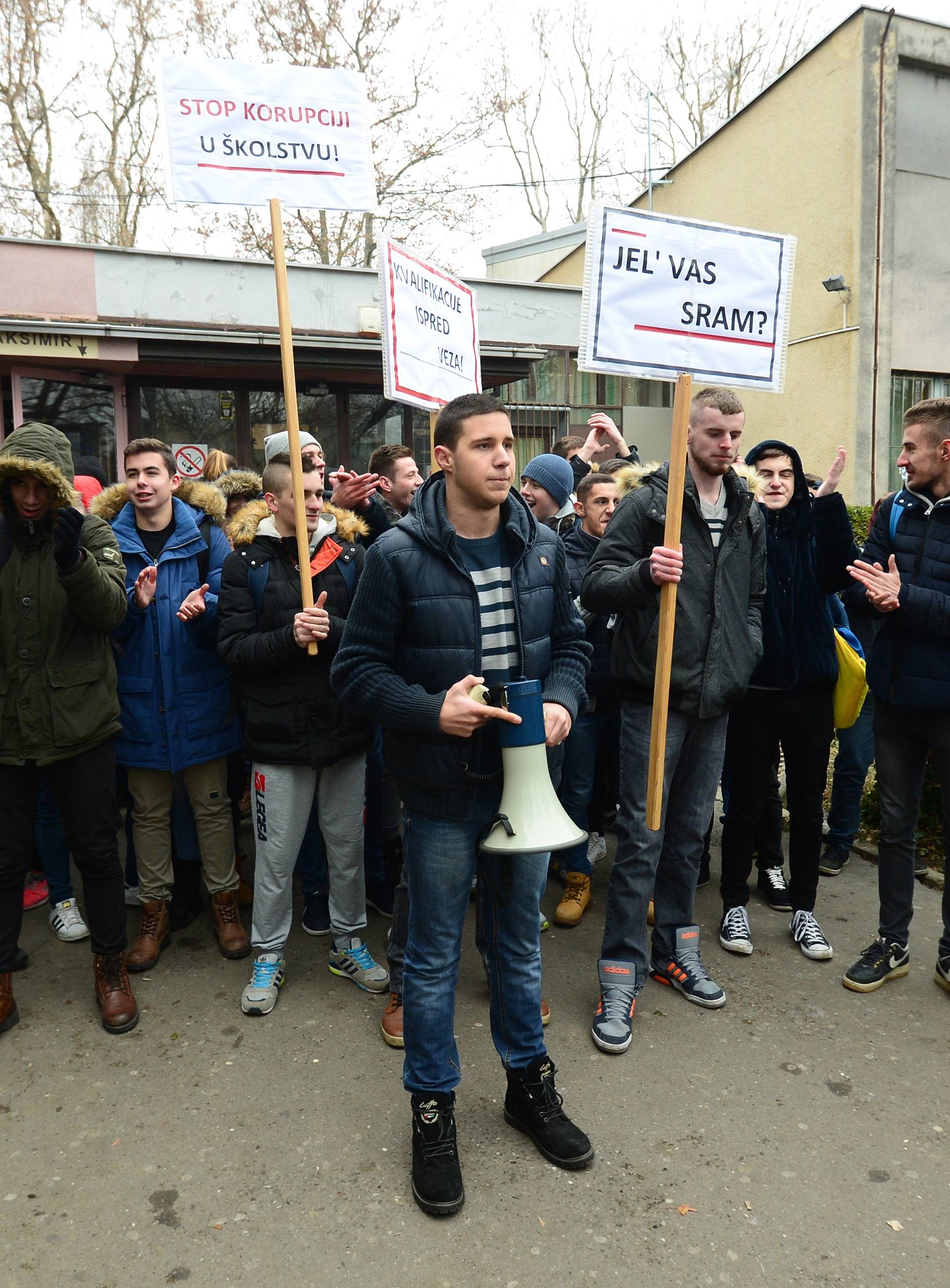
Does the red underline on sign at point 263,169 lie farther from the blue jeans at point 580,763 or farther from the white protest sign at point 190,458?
the white protest sign at point 190,458

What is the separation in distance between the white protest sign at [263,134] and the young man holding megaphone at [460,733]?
1.91 meters

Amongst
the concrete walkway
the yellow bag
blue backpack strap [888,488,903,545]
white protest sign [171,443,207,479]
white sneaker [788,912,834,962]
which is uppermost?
white protest sign [171,443,207,479]

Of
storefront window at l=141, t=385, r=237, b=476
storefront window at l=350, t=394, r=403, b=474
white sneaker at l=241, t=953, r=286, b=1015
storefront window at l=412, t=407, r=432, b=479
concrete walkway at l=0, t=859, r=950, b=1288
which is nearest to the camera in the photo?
concrete walkway at l=0, t=859, r=950, b=1288

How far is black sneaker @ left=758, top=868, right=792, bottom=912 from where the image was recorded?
4402 mm

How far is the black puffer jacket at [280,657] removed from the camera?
3.61m

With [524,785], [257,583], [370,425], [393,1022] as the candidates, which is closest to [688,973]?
[393,1022]

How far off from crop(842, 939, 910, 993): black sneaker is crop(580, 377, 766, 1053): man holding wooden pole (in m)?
0.57

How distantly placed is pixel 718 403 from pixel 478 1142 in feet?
8.64

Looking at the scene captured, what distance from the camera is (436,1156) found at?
2572mm

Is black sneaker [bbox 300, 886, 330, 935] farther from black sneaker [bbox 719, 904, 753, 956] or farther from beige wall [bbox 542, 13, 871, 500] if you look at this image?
beige wall [bbox 542, 13, 871, 500]

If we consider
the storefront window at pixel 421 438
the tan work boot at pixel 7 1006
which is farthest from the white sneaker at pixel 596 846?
the storefront window at pixel 421 438

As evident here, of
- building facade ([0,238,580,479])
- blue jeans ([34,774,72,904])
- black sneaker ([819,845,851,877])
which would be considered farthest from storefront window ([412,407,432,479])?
blue jeans ([34,774,72,904])

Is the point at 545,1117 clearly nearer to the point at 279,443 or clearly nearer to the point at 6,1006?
the point at 6,1006

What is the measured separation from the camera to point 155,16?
21.9 m
